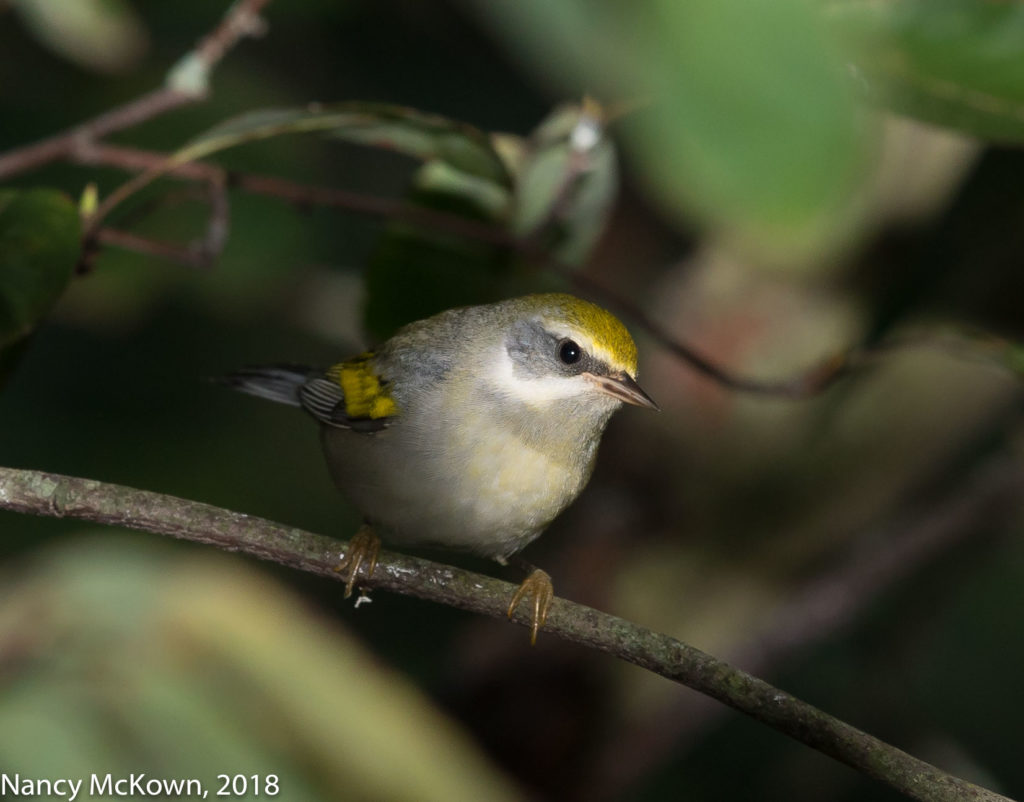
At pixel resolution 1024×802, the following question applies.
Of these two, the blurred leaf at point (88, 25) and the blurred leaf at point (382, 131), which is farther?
the blurred leaf at point (88, 25)

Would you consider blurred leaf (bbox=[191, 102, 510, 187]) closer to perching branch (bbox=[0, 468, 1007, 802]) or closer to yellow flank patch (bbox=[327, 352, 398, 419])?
yellow flank patch (bbox=[327, 352, 398, 419])

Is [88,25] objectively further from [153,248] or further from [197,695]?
[197,695]

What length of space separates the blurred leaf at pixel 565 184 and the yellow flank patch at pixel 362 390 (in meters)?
0.66

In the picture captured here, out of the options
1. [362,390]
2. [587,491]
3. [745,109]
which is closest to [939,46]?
[745,109]

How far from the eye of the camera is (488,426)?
3053mm

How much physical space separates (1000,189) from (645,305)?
155 cm

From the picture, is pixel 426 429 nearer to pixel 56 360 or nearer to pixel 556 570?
pixel 556 570

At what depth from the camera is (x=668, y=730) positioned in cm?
457

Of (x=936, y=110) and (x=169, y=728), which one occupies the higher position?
(x=936, y=110)

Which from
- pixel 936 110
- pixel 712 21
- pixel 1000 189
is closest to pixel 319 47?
pixel 1000 189

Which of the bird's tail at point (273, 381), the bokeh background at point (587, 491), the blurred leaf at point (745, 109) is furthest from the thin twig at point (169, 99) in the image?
the blurred leaf at point (745, 109)

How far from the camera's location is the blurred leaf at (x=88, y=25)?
3.19m

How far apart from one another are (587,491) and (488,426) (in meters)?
1.46

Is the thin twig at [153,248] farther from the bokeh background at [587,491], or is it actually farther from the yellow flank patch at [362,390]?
the yellow flank patch at [362,390]
